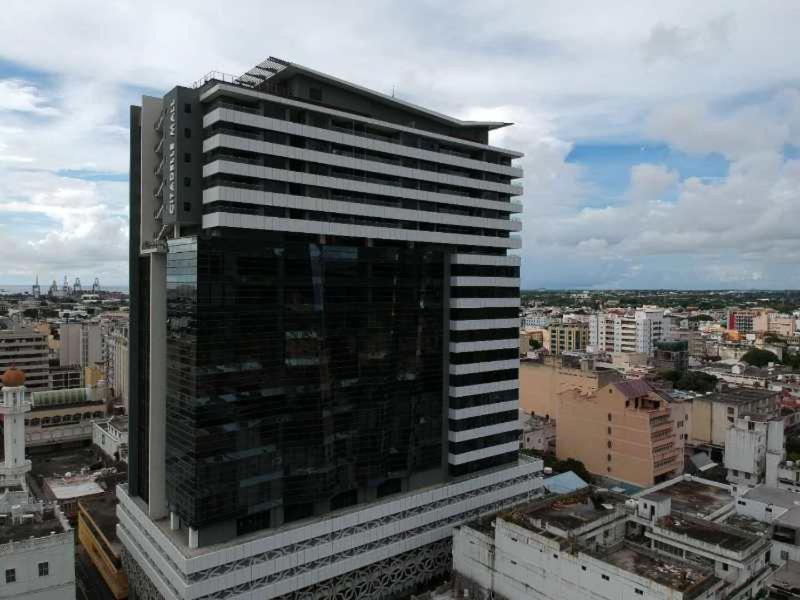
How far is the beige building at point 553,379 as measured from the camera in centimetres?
9900

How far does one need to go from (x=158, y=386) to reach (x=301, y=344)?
38.4 feet

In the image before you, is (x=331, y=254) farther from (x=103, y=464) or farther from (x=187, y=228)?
(x=103, y=464)

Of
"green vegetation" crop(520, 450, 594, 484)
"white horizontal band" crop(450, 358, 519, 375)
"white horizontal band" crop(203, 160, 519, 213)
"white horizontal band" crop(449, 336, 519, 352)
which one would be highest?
"white horizontal band" crop(203, 160, 519, 213)

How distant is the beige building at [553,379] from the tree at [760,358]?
2650 inches

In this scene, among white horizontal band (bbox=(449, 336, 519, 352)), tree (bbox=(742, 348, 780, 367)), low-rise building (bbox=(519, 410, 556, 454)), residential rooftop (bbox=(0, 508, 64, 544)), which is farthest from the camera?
tree (bbox=(742, 348, 780, 367))

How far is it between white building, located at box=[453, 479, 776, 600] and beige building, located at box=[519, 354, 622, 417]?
48129 millimetres

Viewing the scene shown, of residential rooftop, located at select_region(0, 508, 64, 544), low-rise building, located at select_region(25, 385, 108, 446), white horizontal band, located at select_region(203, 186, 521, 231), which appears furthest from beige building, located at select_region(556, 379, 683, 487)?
low-rise building, located at select_region(25, 385, 108, 446)

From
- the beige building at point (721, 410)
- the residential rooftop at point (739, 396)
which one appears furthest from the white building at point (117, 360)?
the residential rooftop at point (739, 396)

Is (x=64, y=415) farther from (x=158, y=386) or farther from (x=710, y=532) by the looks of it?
(x=710, y=532)

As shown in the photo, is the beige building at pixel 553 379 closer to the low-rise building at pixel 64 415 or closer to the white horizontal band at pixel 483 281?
the white horizontal band at pixel 483 281

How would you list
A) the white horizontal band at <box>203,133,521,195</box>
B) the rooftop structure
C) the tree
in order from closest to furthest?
the white horizontal band at <box>203,133,521,195</box>
the rooftop structure
the tree

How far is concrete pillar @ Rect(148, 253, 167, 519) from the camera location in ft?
148

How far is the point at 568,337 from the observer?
18625 centimetres

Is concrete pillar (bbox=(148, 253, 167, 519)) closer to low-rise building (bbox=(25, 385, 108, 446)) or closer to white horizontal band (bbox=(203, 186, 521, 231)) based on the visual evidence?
white horizontal band (bbox=(203, 186, 521, 231))
